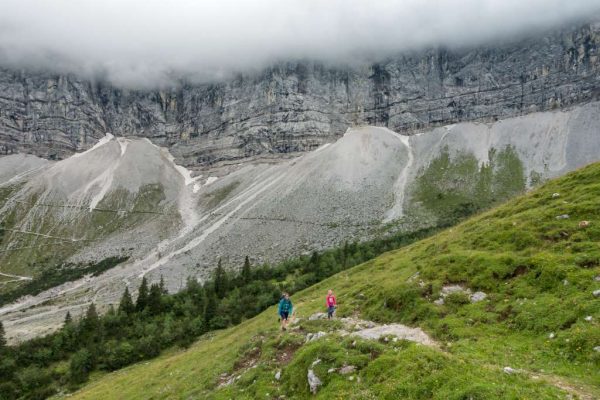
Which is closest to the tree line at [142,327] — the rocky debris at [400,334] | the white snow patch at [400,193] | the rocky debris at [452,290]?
the white snow patch at [400,193]

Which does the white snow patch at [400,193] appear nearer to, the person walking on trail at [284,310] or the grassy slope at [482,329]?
the grassy slope at [482,329]

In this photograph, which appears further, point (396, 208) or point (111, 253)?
point (111, 253)

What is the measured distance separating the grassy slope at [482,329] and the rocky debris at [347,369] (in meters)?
0.30

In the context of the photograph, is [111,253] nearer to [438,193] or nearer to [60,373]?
[60,373]

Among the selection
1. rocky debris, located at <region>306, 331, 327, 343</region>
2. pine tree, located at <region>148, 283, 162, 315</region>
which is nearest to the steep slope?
pine tree, located at <region>148, 283, 162, 315</region>

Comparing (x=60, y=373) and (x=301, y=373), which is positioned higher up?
(x=301, y=373)

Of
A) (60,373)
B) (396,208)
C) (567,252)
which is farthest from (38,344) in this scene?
(396,208)

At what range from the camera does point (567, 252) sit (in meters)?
24.3

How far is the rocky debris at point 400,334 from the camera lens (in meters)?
21.6

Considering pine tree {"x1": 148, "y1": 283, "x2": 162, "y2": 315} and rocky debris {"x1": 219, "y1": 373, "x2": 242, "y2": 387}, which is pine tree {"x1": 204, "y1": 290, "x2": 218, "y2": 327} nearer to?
pine tree {"x1": 148, "y1": 283, "x2": 162, "y2": 315}

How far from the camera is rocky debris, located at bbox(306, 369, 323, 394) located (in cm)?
1900

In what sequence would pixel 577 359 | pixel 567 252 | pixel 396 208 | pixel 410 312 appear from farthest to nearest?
pixel 396 208 < pixel 410 312 < pixel 567 252 < pixel 577 359

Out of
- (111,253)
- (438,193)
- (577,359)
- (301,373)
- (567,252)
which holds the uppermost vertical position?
(567,252)

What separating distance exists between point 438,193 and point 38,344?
460 feet
